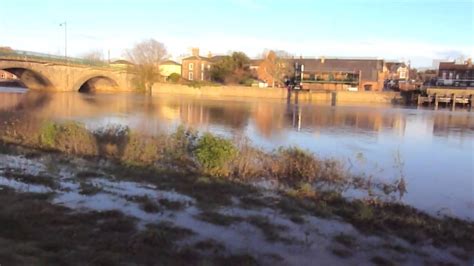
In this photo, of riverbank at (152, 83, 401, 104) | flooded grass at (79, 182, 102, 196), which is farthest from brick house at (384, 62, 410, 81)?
flooded grass at (79, 182, 102, 196)

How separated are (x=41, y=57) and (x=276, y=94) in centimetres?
3940

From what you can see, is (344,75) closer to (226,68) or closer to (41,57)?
(226,68)

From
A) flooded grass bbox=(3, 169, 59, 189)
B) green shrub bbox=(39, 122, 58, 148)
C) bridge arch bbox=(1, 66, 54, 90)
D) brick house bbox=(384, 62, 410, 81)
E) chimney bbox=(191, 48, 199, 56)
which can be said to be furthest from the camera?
chimney bbox=(191, 48, 199, 56)

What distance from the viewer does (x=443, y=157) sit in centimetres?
2259

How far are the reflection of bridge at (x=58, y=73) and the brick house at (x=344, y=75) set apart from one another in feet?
120

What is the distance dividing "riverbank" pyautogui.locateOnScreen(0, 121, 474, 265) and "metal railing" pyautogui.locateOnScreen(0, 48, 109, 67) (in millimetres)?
57109

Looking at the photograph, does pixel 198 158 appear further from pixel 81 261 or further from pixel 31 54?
pixel 31 54

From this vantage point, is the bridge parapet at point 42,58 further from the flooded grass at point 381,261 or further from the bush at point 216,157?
the flooded grass at point 381,261

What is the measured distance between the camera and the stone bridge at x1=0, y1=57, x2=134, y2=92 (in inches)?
2803

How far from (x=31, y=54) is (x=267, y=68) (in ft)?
145

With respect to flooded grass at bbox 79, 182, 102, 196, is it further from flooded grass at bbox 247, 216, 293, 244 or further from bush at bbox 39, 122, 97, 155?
bush at bbox 39, 122, 97, 155

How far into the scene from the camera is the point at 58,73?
7969 cm

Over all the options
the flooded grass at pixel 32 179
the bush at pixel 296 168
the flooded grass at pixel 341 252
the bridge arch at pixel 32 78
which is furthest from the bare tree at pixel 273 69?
the flooded grass at pixel 341 252

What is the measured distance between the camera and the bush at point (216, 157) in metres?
13.9
